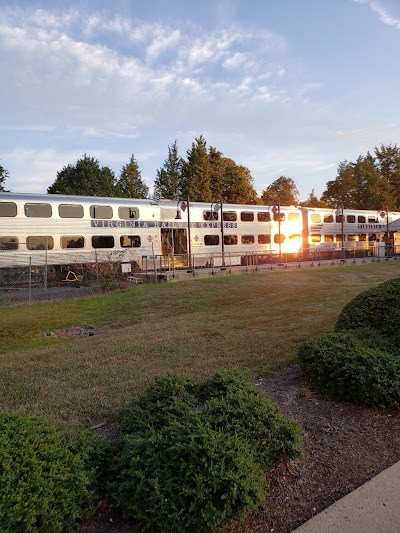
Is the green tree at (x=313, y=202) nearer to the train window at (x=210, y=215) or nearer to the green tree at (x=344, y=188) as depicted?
the green tree at (x=344, y=188)

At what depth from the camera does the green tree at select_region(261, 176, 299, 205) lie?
56.2 m

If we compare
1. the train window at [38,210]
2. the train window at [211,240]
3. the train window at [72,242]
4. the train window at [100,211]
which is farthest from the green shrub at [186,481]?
the train window at [211,240]

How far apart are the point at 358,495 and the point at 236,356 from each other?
310 cm

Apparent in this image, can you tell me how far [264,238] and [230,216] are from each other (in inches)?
116

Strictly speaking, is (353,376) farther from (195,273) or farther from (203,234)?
(203,234)

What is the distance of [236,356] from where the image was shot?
5.56 metres

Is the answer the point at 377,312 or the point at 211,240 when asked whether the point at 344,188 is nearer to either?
the point at 211,240

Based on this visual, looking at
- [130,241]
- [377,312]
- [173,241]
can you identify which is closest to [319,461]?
[377,312]

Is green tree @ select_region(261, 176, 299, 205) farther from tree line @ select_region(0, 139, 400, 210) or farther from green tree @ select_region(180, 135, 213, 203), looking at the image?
green tree @ select_region(180, 135, 213, 203)

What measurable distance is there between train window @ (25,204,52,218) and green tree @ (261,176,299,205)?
41.3m

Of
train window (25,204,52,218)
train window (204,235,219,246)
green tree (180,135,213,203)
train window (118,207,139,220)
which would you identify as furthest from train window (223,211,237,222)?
green tree (180,135,213,203)

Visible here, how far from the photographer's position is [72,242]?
60.3ft

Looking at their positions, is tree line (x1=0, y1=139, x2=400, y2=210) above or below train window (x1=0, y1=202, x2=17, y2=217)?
above

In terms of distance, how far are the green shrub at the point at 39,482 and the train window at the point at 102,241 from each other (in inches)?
669
